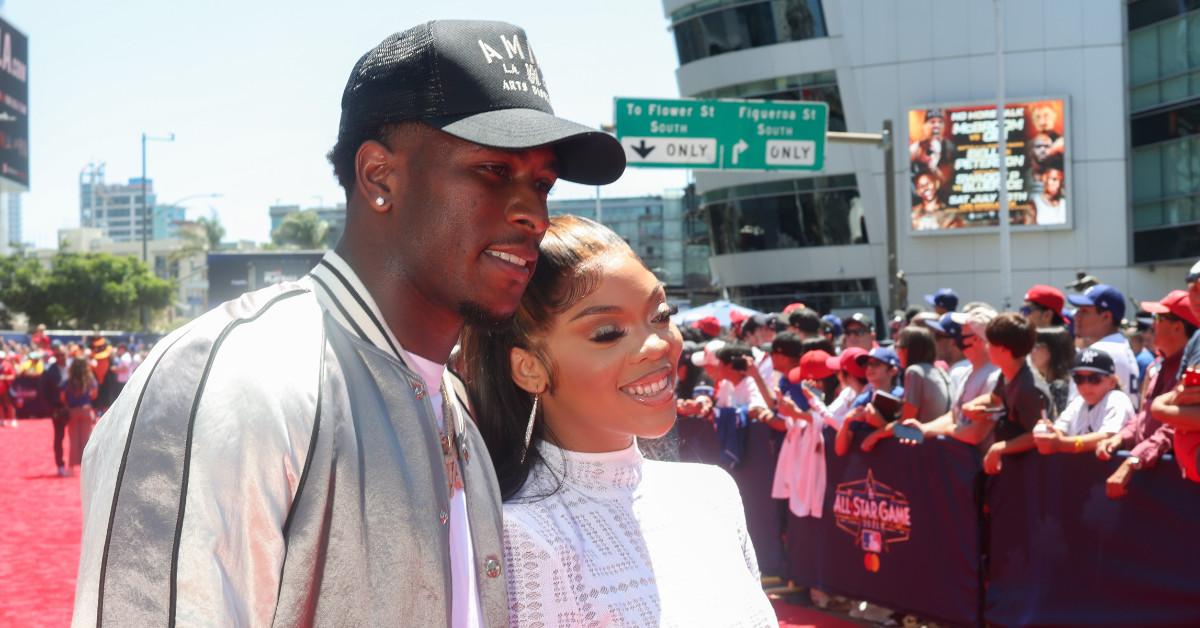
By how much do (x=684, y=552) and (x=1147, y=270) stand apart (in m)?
38.5

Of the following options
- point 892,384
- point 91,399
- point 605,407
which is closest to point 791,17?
point 91,399

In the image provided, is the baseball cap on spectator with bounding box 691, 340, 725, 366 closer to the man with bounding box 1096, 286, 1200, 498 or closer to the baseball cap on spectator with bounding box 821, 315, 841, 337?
the baseball cap on spectator with bounding box 821, 315, 841, 337

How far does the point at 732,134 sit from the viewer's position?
1952cm

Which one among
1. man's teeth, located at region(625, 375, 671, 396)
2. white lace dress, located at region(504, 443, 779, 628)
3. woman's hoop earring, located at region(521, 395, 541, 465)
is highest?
man's teeth, located at region(625, 375, 671, 396)

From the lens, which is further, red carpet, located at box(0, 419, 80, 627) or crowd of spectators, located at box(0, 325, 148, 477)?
crowd of spectators, located at box(0, 325, 148, 477)

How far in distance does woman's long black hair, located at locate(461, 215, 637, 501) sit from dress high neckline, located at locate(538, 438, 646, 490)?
1.3 inches

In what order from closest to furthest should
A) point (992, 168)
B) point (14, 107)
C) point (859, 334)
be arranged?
point (859, 334) < point (992, 168) < point (14, 107)

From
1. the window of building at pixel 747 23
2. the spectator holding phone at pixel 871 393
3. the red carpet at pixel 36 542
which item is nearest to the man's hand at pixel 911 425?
the spectator holding phone at pixel 871 393

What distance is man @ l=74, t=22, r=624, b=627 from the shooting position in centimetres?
129

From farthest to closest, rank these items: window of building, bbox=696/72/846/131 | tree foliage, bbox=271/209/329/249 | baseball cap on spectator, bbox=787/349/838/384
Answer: tree foliage, bbox=271/209/329/249, window of building, bbox=696/72/846/131, baseball cap on spectator, bbox=787/349/838/384

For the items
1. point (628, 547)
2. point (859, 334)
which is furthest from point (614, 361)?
point (859, 334)

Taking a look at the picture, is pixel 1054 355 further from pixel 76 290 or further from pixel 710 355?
pixel 76 290

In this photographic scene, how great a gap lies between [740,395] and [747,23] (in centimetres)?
3365

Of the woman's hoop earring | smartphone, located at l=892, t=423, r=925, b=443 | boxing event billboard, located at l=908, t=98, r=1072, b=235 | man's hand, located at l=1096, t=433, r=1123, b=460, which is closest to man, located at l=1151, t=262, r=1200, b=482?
man's hand, located at l=1096, t=433, r=1123, b=460
